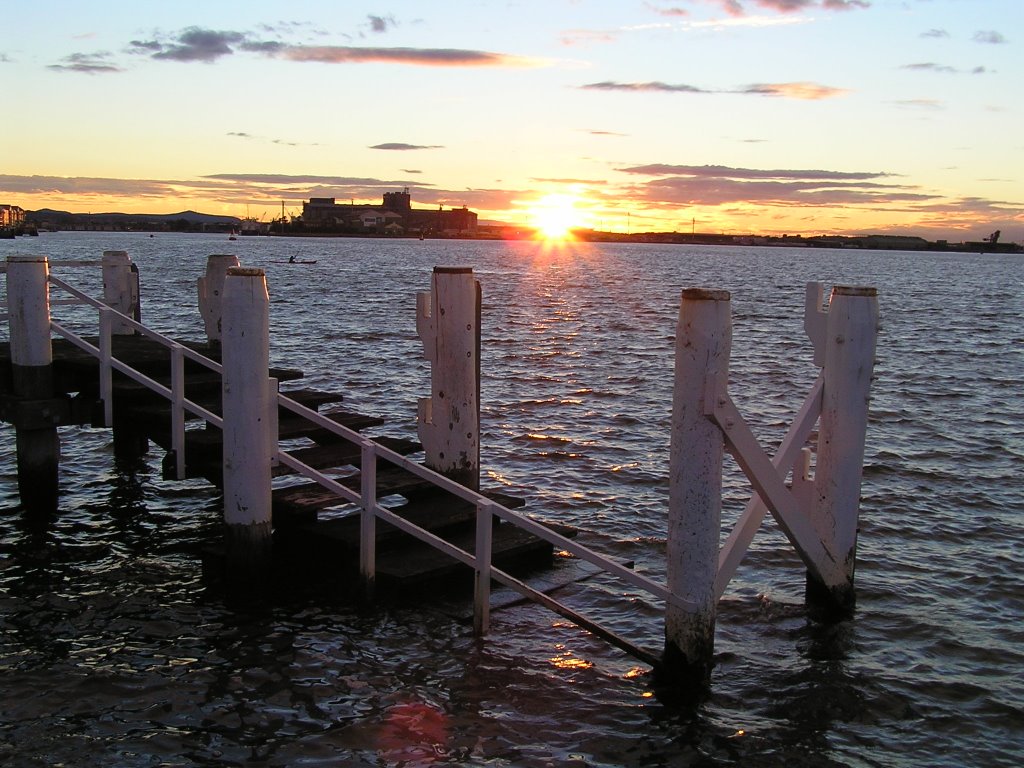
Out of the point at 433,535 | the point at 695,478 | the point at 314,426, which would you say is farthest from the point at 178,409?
the point at 695,478

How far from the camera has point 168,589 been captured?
9656 millimetres

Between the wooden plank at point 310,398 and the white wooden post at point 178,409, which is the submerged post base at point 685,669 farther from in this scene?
the wooden plank at point 310,398

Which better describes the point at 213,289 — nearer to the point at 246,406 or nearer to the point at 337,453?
the point at 337,453

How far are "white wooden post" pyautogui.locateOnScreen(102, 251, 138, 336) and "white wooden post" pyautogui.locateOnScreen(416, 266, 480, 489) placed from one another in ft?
20.4

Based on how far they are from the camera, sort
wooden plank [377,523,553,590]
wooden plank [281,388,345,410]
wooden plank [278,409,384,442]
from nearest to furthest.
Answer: wooden plank [377,523,553,590], wooden plank [278,409,384,442], wooden plank [281,388,345,410]

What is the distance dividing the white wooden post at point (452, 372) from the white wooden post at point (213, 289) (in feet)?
10.7

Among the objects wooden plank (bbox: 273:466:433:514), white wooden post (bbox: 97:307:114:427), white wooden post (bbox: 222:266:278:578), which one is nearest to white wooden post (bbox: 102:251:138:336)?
white wooden post (bbox: 97:307:114:427)

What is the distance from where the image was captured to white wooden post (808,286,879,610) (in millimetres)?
8250

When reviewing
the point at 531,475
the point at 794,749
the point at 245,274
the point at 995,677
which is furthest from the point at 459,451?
the point at 531,475

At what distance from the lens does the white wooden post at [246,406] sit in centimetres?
837

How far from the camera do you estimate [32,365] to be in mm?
11023

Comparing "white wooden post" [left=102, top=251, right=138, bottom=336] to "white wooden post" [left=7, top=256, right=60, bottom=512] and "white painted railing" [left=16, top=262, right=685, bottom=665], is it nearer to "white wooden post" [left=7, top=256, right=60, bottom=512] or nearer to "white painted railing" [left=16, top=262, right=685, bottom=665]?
"white wooden post" [left=7, top=256, right=60, bottom=512]

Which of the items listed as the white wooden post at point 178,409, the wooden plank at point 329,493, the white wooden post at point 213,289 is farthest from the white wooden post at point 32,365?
the wooden plank at point 329,493

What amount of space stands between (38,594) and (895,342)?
34912mm
